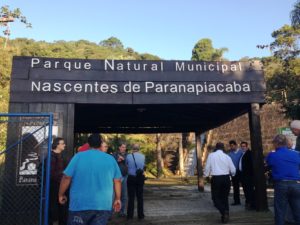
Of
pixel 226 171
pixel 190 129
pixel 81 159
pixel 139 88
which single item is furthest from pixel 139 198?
pixel 190 129

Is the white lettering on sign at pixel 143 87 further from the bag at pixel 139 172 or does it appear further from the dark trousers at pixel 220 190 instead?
the dark trousers at pixel 220 190

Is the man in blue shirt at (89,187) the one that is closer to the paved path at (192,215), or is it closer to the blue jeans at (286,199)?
the blue jeans at (286,199)

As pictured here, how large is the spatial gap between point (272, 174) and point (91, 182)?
3.28 metres

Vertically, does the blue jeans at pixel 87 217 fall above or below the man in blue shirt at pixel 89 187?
below

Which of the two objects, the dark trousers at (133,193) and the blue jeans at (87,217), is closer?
the blue jeans at (87,217)

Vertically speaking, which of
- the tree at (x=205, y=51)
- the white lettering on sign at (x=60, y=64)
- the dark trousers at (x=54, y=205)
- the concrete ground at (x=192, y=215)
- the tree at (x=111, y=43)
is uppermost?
the tree at (x=111, y=43)

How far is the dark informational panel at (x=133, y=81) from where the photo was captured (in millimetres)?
7527

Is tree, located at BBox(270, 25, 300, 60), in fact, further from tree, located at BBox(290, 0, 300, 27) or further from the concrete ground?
the concrete ground

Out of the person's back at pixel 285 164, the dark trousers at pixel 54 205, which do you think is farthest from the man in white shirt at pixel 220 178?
the dark trousers at pixel 54 205

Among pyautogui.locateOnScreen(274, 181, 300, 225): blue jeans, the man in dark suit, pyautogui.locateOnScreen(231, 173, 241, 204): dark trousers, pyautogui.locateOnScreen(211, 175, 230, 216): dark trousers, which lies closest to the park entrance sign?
the man in dark suit

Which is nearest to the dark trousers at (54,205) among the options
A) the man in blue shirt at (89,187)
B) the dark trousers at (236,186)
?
the man in blue shirt at (89,187)

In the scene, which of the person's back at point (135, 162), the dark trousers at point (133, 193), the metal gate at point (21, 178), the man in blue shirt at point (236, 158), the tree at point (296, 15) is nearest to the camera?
the metal gate at point (21, 178)

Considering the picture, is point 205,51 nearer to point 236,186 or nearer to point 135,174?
point 236,186

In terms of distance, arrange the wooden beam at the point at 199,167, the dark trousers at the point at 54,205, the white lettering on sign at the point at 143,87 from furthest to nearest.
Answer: the wooden beam at the point at 199,167
the white lettering on sign at the point at 143,87
the dark trousers at the point at 54,205
